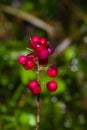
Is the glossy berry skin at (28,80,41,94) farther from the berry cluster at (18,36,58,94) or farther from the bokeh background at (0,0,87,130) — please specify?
the bokeh background at (0,0,87,130)

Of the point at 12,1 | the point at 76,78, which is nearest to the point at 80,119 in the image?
the point at 76,78

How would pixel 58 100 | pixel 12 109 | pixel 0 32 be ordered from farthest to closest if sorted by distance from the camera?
pixel 0 32 → pixel 58 100 → pixel 12 109

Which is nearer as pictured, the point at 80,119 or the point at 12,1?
the point at 80,119

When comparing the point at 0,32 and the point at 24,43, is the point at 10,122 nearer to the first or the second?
the point at 24,43

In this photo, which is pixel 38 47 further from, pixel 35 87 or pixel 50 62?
pixel 50 62

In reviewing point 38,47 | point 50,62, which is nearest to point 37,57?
point 38,47

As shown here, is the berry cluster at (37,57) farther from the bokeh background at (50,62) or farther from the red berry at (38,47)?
the bokeh background at (50,62)

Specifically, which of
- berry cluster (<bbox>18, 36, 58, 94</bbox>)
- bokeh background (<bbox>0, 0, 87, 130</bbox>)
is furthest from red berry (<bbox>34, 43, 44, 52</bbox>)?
bokeh background (<bbox>0, 0, 87, 130</bbox>)

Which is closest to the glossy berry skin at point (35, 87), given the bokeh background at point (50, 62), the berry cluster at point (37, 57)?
the berry cluster at point (37, 57)
